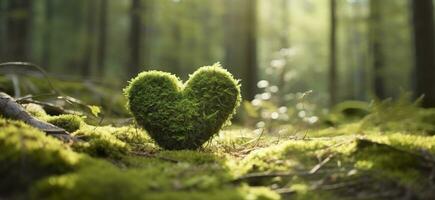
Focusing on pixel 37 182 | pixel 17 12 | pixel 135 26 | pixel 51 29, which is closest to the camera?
pixel 37 182

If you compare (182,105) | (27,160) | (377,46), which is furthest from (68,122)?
(377,46)

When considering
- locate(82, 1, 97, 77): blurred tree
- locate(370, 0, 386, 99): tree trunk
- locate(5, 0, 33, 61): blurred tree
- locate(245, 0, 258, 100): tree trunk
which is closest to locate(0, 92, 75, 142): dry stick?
locate(245, 0, 258, 100): tree trunk

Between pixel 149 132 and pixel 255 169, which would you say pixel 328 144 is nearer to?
pixel 255 169

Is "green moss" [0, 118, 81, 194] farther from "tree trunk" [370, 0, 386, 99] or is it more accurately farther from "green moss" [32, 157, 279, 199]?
"tree trunk" [370, 0, 386, 99]

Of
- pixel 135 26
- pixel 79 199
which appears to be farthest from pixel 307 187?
pixel 135 26

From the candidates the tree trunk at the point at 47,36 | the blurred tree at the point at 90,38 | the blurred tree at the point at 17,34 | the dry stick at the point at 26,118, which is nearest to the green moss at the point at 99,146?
the dry stick at the point at 26,118

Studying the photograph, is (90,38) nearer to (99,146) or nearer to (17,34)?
(17,34)
